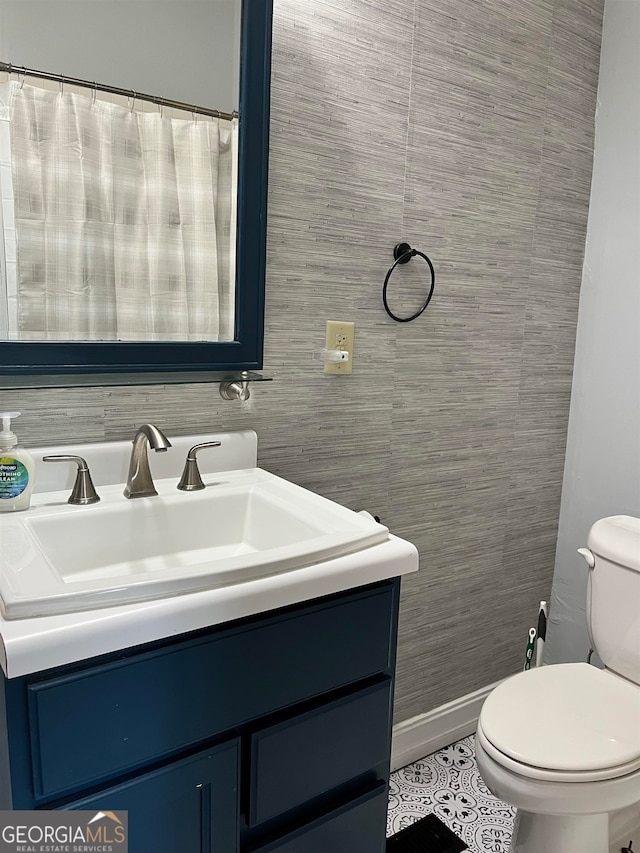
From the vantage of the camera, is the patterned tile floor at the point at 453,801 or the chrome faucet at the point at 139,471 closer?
the chrome faucet at the point at 139,471

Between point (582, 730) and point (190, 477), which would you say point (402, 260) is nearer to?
point (190, 477)

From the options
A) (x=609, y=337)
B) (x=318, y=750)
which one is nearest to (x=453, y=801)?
(x=318, y=750)

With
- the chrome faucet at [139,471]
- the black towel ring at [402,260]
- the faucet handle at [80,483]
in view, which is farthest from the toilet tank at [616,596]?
the faucet handle at [80,483]

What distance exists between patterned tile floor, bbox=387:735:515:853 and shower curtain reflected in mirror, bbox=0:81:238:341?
1.35 m

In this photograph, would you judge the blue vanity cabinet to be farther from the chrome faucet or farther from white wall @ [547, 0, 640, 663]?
white wall @ [547, 0, 640, 663]

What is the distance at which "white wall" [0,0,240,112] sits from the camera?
1.11m

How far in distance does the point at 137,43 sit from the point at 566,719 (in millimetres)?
1632

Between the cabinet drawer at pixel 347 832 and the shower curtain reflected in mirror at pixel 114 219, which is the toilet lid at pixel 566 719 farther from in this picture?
the shower curtain reflected in mirror at pixel 114 219

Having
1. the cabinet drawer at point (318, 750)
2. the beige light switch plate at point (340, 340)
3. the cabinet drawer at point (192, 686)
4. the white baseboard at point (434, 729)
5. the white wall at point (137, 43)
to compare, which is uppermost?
the white wall at point (137, 43)

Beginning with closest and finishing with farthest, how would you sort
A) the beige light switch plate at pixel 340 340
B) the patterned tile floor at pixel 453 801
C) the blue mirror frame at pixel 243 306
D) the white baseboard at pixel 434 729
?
the blue mirror frame at pixel 243 306, the beige light switch plate at pixel 340 340, the patterned tile floor at pixel 453 801, the white baseboard at pixel 434 729

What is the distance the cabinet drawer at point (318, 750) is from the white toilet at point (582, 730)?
1.13 feet

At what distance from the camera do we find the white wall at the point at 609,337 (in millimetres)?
1907

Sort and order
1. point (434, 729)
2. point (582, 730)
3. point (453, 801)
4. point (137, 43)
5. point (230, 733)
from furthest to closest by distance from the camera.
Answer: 1. point (434, 729)
2. point (453, 801)
3. point (582, 730)
4. point (137, 43)
5. point (230, 733)

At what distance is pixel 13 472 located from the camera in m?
1.09
